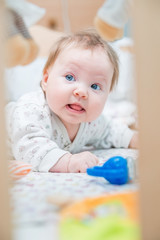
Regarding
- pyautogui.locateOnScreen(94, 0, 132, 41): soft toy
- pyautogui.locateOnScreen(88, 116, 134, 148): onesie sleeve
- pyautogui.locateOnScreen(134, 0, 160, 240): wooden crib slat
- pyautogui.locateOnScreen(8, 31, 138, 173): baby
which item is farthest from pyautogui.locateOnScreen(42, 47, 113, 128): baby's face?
pyautogui.locateOnScreen(134, 0, 160, 240): wooden crib slat

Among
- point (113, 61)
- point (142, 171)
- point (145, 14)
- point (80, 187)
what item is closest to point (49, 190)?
point (80, 187)

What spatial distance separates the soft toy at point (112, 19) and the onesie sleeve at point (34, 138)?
Result: 310 mm

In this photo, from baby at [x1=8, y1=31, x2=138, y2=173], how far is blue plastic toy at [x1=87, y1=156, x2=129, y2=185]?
0.30ft

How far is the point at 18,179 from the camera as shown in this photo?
22.8 inches

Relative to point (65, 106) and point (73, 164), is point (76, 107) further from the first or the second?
point (73, 164)

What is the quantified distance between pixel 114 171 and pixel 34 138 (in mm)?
264

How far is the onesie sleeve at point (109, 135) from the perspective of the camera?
3.42 feet

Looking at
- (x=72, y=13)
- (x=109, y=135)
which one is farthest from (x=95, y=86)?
(x=72, y=13)

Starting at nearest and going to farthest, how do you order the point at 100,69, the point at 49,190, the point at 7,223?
the point at 7,223, the point at 49,190, the point at 100,69

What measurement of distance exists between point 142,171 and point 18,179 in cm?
29

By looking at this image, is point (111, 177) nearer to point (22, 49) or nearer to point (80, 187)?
point (80, 187)

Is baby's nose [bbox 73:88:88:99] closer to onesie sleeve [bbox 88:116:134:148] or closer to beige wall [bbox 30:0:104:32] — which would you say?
onesie sleeve [bbox 88:116:134:148]

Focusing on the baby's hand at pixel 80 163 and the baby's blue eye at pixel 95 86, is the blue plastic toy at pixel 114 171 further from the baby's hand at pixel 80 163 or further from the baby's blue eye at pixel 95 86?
the baby's blue eye at pixel 95 86

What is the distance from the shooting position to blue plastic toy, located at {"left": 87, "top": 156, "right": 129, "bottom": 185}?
1.74 ft
